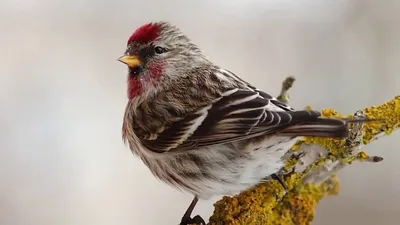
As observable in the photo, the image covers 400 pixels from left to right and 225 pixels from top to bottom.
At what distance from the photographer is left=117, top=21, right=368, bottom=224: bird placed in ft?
2.91

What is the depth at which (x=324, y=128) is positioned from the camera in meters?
0.75

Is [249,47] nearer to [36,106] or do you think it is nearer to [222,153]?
[36,106]

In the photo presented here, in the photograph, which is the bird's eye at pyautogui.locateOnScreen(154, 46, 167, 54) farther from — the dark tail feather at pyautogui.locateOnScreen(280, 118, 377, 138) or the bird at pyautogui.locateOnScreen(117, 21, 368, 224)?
the dark tail feather at pyautogui.locateOnScreen(280, 118, 377, 138)

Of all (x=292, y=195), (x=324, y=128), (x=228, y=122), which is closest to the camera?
(x=324, y=128)

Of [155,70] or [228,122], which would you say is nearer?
[228,122]

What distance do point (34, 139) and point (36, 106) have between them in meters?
0.12

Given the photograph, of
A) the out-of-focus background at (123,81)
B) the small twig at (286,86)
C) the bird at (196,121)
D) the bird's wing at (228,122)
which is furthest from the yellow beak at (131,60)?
the out-of-focus background at (123,81)

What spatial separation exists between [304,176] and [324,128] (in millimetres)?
256

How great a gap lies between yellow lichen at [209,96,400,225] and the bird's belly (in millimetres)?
24

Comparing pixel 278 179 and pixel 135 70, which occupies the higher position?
pixel 135 70

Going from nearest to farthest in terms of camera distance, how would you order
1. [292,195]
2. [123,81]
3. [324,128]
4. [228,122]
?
[324,128] → [228,122] → [292,195] → [123,81]

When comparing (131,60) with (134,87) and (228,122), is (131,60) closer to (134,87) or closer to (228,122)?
(134,87)

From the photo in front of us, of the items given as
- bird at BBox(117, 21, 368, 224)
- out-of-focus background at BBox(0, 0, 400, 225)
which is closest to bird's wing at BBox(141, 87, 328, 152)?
bird at BBox(117, 21, 368, 224)

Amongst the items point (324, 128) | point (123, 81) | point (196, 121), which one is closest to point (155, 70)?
point (196, 121)
